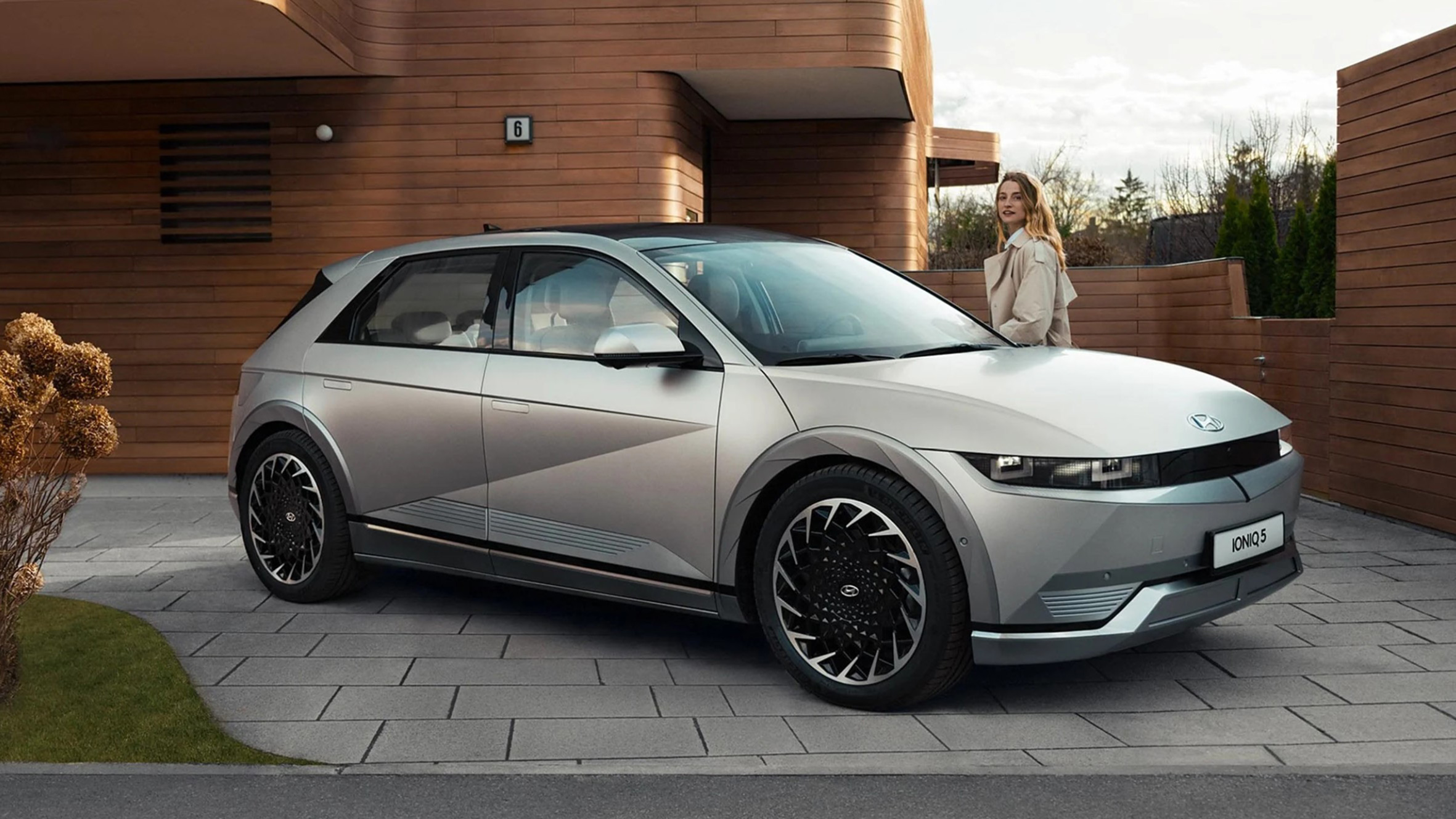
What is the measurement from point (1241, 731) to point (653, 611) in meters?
2.69

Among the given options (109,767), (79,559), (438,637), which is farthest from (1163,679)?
(79,559)

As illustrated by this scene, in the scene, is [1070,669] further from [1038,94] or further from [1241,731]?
[1038,94]

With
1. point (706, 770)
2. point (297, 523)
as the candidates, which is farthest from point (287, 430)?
point (706, 770)

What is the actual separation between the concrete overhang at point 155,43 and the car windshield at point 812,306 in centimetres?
469

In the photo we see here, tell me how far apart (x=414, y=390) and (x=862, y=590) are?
7.54 feet

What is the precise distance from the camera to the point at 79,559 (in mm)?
7719

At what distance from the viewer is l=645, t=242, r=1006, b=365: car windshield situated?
16.5ft

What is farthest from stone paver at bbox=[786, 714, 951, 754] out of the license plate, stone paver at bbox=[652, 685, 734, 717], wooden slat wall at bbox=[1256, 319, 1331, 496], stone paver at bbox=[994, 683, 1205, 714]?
wooden slat wall at bbox=[1256, 319, 1331, 496]

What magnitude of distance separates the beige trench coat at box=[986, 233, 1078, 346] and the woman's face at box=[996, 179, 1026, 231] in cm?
10

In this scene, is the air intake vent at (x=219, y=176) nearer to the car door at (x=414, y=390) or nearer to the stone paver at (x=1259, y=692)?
the car door at (x=414, y=390)

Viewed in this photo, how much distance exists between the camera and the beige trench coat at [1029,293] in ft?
22.6

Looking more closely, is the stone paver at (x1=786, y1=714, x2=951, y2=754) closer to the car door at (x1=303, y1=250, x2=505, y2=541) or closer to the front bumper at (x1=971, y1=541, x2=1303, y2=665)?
the front bumper at (x1=971, y1=541, x2=1303, y2=665)

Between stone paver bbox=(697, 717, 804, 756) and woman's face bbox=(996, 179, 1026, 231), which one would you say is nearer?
stone paver bbox=(697, 717, 804, 756)

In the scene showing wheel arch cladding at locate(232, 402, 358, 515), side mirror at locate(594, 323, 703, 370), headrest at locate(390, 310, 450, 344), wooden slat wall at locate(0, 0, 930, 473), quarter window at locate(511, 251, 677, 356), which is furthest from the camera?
wooden slat wall at locate(0, 0, 930, 473)
